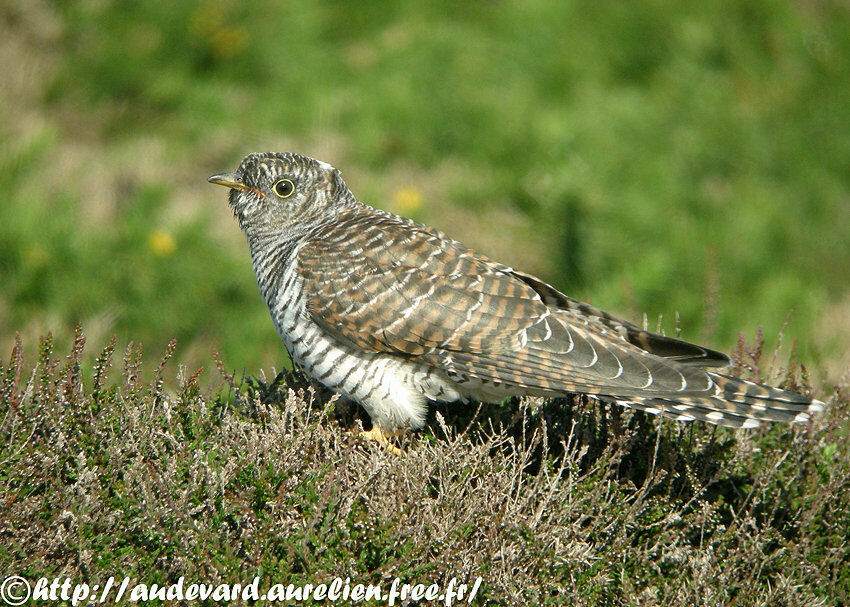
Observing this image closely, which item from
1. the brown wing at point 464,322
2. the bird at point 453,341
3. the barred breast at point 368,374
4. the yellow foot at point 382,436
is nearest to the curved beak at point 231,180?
the bird at point 453,341

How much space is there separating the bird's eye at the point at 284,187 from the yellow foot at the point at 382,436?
3.92 feet

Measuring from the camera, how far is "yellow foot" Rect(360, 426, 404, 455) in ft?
12.4

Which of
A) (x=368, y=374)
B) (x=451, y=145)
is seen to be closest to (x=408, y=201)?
(x=451, y=145)

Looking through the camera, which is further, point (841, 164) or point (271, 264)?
point (841, 164)

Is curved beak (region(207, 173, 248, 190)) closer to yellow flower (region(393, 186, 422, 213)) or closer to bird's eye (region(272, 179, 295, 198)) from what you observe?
bird's eye (region(272, 179, 295, 198))

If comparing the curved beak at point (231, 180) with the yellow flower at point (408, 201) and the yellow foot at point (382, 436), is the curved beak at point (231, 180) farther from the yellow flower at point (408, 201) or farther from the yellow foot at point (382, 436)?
the yellow flower at point (408, 201)

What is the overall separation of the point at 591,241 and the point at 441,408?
11.8 feet

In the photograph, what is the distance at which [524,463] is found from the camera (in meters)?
3.61

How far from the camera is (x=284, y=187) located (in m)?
4.36

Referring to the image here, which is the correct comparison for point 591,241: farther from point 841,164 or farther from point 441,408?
point 441,408

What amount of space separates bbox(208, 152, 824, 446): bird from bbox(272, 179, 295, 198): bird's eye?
288 millimetres

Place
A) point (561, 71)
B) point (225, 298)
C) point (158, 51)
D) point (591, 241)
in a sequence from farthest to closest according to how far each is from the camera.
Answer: point (561, 71)
point (158, 51)
point (591, 241)
point (225, 298)

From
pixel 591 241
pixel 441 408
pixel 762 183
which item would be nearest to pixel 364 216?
pixel 441 408

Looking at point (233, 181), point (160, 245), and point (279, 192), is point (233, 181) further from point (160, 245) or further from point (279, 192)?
point (160, 245)
